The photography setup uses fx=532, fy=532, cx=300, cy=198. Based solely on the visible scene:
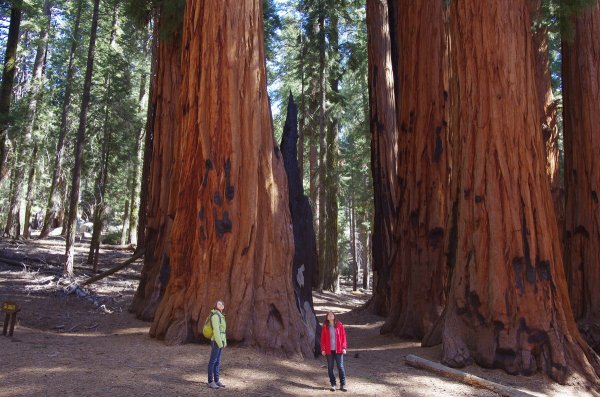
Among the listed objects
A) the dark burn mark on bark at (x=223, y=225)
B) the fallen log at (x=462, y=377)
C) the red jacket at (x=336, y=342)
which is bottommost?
the fallen log at (x=462, y=377)

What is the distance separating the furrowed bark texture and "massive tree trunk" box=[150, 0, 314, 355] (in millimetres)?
3859

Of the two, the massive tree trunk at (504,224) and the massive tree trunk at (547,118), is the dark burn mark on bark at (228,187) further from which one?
the massive tree trunk at (547,118)

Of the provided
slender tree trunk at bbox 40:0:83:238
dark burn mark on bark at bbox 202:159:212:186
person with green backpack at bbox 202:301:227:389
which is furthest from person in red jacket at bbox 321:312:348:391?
slender tree trunk at bbox 40:0:83:238

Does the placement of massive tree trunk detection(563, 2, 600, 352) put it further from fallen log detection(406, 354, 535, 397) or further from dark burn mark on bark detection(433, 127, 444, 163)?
fallen log detection(406, 354, 535, 397)

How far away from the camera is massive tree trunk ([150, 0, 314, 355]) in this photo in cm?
814

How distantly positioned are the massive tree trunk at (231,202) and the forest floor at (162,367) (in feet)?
1.66

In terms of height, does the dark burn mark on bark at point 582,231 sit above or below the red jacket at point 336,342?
above

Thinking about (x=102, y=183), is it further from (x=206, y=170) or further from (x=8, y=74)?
(x=206, y=170)

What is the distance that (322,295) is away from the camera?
21.0 meters

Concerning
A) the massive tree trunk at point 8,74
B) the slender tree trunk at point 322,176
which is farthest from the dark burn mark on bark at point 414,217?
the massive tree trunk at point 8,74

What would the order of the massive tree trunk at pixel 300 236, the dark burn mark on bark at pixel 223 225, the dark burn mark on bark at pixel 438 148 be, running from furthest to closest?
1. the dark burn mark on bark at pixel 438 148
2. the massive tree trunk at pixel 300 236
3. the dark burn mark on bark at pixel 223 225

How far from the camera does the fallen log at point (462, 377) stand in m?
6.81

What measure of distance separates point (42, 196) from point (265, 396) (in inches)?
1553

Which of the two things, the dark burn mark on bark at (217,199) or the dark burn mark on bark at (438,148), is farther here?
the dark burn mark on bark at (438,148)
